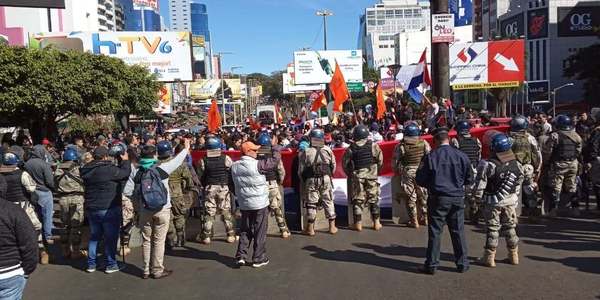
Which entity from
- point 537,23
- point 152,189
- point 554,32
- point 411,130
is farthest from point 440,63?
point 537,23

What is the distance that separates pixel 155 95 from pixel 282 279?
21.8 m

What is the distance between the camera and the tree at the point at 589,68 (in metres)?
54.3

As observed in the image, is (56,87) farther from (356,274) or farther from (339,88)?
(356,274)

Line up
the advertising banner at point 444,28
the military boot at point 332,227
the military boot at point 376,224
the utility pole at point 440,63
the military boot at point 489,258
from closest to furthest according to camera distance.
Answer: the military boot at point 489,258 → the military boot at point 332,227 → the military boot at point 376,224 → the advertising banner at point 444,28 → the utility pole at point 440,63

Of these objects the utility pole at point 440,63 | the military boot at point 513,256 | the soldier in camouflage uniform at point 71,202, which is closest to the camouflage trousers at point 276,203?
the soldier in camouflage uniform at point 71,202

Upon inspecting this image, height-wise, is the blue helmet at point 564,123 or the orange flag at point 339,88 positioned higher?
the orange flag at point 339,88

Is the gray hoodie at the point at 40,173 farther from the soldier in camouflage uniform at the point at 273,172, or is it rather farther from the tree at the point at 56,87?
the tree at the point at 56,87

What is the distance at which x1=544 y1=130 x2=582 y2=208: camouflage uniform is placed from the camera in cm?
843

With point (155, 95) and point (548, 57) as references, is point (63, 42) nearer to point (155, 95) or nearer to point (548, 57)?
point (155, 95)

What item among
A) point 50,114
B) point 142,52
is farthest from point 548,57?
point 50,114

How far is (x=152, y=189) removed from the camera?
6.30 m

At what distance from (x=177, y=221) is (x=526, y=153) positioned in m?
5.40

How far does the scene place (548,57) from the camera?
3521 inches

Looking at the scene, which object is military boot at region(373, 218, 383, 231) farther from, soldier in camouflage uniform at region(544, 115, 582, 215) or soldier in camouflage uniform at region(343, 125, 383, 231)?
soldier in camouflage uniform at region(544, 115, 582, 215)
